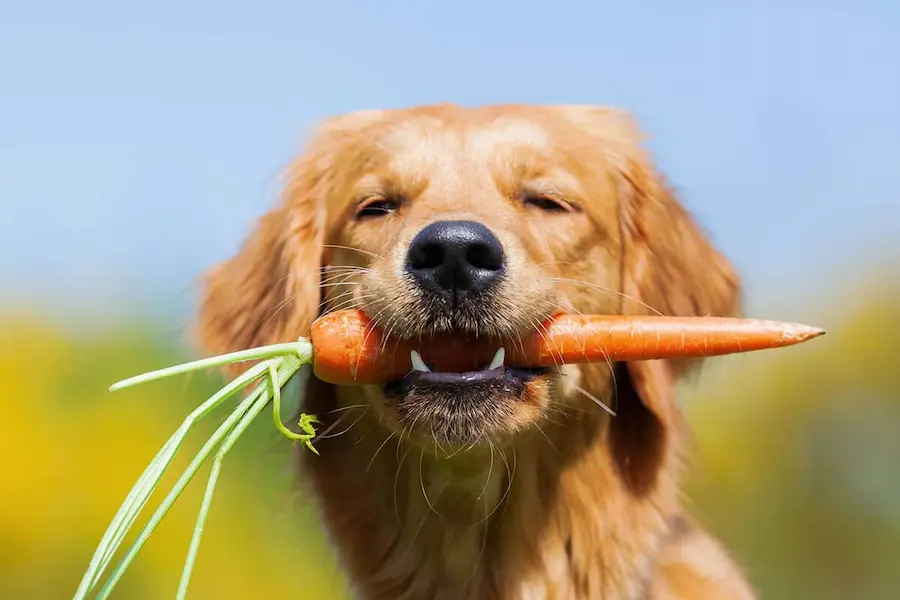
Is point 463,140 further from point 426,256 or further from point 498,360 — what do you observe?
point 498,360

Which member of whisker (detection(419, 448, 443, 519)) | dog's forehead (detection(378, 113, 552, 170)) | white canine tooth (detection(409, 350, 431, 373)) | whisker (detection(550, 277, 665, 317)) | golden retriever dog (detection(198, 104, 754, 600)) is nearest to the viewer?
white canine tooth (detection(409, 350, 431, 373))

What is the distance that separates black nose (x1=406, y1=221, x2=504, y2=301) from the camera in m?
2.43

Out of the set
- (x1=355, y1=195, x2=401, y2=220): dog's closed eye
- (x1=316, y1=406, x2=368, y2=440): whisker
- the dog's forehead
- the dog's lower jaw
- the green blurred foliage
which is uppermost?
the dog's forehead

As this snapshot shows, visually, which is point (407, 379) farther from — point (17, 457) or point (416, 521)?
point (17, 457)

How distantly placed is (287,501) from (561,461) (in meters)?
1.15

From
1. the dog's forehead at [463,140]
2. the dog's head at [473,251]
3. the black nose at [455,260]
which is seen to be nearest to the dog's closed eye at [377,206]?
the dog's head at [473,251]

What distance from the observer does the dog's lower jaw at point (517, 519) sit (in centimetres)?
312

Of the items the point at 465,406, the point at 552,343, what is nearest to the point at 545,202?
the point at 552,343

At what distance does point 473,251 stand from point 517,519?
1.15 m

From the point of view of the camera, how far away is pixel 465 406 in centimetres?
257

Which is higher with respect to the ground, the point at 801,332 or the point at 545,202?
the point at 545,202

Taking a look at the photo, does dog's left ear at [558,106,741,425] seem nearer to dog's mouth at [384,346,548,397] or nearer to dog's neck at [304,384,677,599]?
dog's neck at [304,384,677,599]

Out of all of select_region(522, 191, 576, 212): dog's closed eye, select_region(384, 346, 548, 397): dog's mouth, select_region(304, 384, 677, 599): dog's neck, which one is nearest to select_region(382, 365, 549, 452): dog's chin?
select_region(384, 346, 548, 397): dog's mouth

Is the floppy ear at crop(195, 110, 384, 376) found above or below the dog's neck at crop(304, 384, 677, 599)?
above
